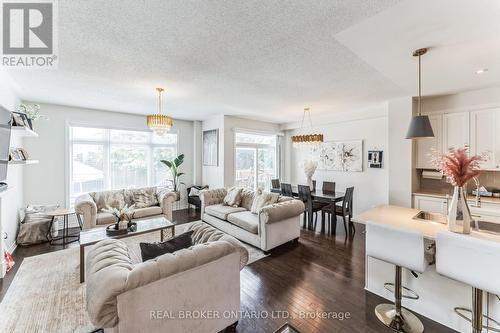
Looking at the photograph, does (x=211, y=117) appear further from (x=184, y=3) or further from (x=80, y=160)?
(x=184, y=3)

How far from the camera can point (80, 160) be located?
5.00 m

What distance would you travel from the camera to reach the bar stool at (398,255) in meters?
1.81

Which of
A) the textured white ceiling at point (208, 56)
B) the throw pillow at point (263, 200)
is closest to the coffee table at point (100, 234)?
the throw pillow at point (263, 200)

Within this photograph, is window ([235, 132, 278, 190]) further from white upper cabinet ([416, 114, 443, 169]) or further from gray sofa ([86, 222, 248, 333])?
gray sofa ([86, 222, 248, 333])

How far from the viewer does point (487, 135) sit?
3.50 meters

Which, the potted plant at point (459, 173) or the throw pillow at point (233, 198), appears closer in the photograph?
the potted plant at point (459, 173)

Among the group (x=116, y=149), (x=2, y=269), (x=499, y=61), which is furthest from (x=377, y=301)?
(x=116, y=149)

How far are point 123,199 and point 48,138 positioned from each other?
2.08 m

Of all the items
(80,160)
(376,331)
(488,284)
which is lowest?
(376,331)

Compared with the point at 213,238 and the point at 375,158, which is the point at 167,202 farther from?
the point at 375,158

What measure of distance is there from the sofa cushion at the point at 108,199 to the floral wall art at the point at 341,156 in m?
5.19

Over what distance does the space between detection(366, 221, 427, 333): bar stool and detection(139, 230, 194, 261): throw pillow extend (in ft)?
5.94

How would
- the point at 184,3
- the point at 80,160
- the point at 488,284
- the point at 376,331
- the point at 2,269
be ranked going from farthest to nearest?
the point at 80,160 → the point at 2,269 → the point at 376,331 → the point at 184,3 → the point at 488,284

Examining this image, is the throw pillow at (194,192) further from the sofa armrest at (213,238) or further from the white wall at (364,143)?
the sofa armrest at (213,238)
